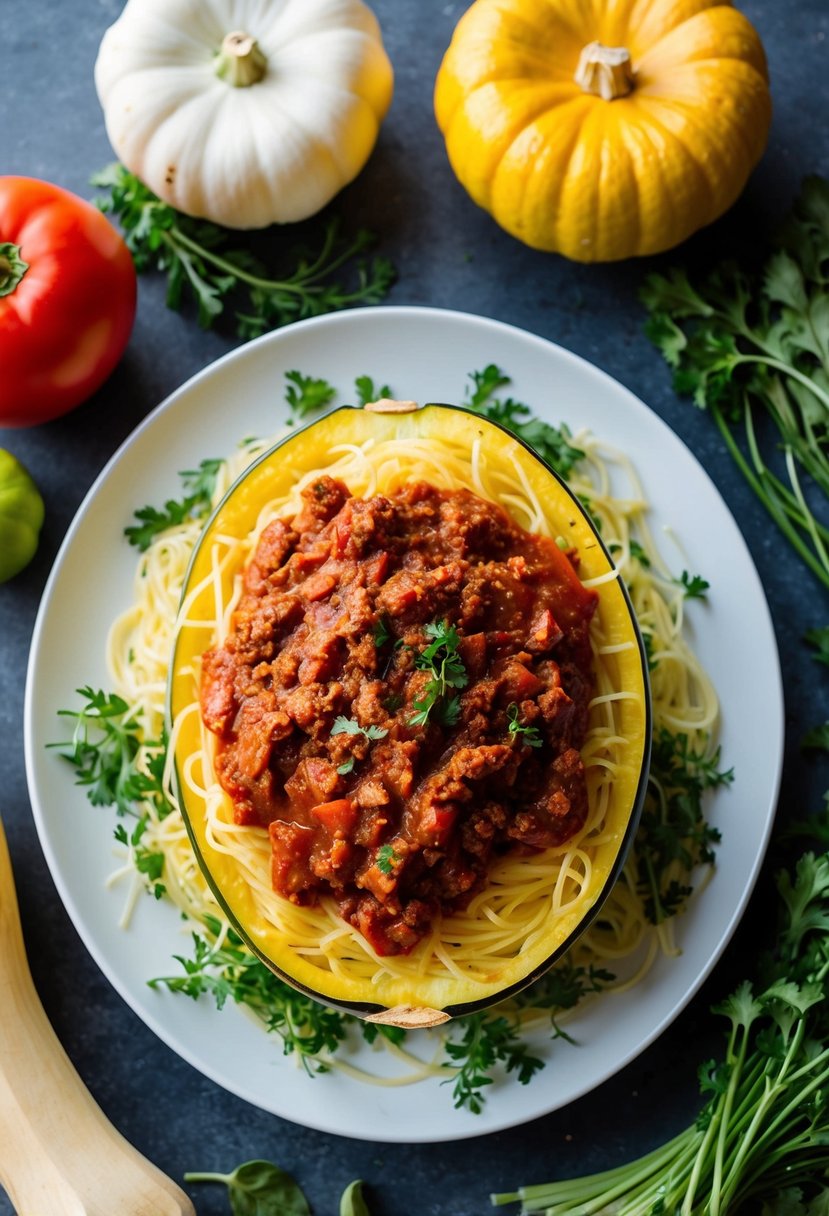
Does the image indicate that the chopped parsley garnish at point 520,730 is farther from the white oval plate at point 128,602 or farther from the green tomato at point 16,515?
the green tomato at point 16,515

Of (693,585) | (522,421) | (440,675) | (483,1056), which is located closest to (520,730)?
(440,675)

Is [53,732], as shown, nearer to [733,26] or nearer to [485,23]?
[485,23]

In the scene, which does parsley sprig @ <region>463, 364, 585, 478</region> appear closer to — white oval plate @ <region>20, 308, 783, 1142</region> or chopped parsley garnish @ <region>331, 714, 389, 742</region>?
white oval plate @ <region>20, 308, 783, 1142</region>

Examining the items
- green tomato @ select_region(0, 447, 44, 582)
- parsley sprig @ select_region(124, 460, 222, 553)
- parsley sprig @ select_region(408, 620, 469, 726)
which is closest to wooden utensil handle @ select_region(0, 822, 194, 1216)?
green tomato @ select_region(0, 447, 44, 582)

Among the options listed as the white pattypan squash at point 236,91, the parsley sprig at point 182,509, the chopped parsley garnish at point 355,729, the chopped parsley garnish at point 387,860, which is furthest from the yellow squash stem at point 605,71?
the chopped parsley garnish at point 387,860

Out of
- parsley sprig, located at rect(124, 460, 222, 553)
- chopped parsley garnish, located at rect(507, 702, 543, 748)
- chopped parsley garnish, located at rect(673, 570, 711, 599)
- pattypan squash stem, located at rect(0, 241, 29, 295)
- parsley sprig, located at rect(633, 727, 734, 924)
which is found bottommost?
parsley sprig, located at rect(633, 727, 734, 924)

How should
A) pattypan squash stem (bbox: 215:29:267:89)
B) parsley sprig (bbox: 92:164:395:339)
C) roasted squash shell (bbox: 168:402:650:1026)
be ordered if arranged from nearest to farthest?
1. roasted squash shell (bbox: 168:402:650:1026)
2. pattypan squash stem (bbox: 215:29:267:89)
3. parsley sprig (bbox: 92:164:395:339)

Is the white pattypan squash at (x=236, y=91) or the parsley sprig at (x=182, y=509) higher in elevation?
the white pattypan squash at (x=236, y=91)
